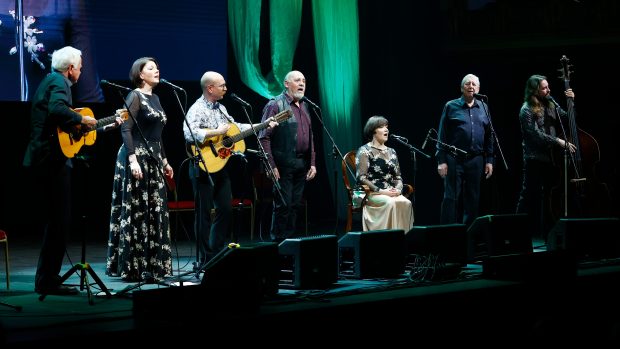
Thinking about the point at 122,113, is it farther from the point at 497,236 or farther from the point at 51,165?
the point at 497,236

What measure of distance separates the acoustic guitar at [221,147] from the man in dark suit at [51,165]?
1192mm

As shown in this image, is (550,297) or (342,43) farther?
(342,43)

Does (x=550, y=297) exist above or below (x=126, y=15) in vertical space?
below

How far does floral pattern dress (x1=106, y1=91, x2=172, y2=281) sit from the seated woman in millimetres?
2006

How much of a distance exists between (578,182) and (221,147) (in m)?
3.38

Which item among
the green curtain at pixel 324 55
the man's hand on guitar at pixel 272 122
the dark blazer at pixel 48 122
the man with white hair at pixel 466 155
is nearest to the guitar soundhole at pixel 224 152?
the man's hand on guitar at pixel 272 122

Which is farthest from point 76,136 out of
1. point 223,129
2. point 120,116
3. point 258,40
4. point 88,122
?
point 258,40

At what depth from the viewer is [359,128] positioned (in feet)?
36.1

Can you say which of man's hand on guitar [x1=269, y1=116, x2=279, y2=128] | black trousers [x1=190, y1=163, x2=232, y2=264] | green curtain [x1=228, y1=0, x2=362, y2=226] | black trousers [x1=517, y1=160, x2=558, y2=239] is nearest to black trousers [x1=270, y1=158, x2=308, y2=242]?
black trousers [x1=190, y1=163, x2=232, y2=264]

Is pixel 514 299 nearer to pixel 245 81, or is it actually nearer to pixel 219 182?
pixel 219 182

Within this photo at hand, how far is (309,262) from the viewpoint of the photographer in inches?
231

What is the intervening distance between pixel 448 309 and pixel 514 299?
0.48 m

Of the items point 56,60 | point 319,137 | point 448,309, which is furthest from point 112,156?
point 448,309

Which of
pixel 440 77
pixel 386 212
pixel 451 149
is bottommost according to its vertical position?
pixel 386 212
